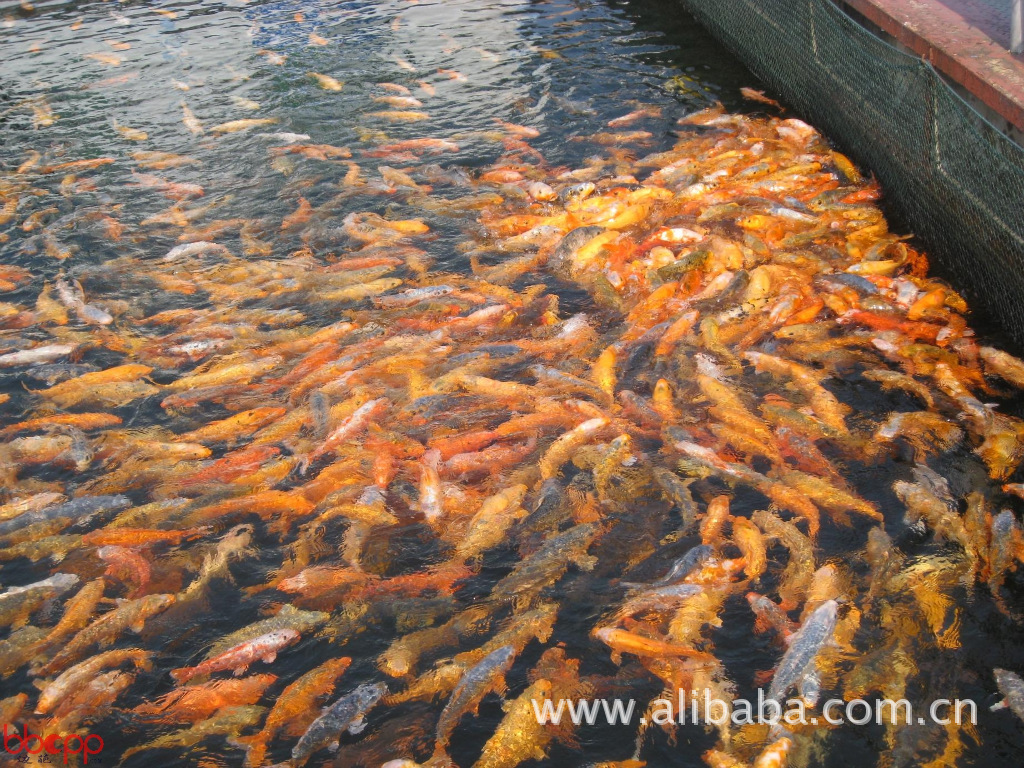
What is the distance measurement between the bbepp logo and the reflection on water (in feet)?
0.23

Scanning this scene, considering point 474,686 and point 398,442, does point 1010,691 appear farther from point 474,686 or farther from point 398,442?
point 398,442

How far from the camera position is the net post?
21.4 feet

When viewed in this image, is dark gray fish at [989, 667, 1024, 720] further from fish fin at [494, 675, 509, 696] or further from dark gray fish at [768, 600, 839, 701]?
fish fin at [494, 675, 509, 696]

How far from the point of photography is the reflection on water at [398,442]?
4434 mm

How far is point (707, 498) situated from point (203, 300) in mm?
4931

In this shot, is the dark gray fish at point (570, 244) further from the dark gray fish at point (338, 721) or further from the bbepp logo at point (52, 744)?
the bbepp logo at point (52, 744)

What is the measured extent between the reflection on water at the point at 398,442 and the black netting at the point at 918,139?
45 cm

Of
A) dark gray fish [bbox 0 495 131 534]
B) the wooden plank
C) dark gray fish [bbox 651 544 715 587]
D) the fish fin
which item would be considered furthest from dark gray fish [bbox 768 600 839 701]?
dark gray fish [bbox 0 495 131 534]

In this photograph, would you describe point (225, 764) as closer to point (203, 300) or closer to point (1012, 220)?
point (203, 300)

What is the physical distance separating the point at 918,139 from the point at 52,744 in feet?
25.8

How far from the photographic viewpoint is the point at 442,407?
6.26 metres

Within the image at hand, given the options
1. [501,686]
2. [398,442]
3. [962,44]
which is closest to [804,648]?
[501,686]

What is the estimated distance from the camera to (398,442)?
Result: 5.95 metres

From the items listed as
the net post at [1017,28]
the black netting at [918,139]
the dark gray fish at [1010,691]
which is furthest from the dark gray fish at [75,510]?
the net post at [1017,28]
